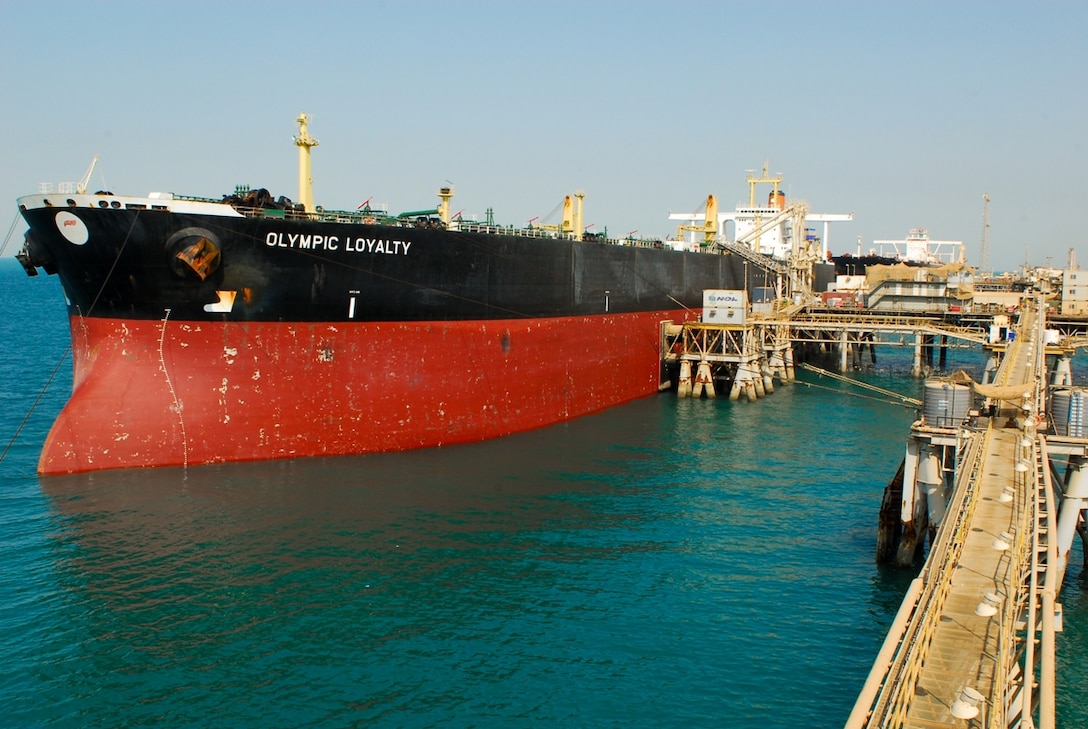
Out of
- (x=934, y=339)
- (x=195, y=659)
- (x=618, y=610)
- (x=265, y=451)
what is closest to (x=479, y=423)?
(x=265, y=451)

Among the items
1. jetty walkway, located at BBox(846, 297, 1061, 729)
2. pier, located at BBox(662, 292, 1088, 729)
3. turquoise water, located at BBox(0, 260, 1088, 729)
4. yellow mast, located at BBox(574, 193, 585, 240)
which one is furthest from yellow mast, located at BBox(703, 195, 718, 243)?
jetty walkway, located at BBox(846, 297, 1061, 729)

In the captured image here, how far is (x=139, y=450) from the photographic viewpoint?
2320cm

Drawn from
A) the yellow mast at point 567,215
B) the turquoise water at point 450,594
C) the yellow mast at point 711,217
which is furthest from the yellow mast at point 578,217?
the turquoise water at point 450,594

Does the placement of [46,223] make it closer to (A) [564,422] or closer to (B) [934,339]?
(A) [564,422]

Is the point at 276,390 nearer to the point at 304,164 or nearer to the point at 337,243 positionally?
the point at 337,243

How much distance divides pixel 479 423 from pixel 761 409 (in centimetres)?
1464

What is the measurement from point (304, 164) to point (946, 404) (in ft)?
68.4

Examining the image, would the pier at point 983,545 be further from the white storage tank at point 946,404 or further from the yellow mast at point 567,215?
the yellow mast at point 567,215

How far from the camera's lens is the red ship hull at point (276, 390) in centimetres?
2306

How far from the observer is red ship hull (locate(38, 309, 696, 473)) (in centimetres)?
2306

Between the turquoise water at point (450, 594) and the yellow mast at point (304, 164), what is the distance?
9.29 meters

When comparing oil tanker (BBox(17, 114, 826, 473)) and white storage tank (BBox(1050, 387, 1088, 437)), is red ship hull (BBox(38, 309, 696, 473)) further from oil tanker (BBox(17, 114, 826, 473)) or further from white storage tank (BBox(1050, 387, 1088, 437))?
white storage tank (BBox(1050, 387, 1088, 437))

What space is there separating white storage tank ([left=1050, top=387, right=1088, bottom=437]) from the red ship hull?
17.0 m

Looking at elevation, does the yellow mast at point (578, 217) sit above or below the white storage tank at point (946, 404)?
above
